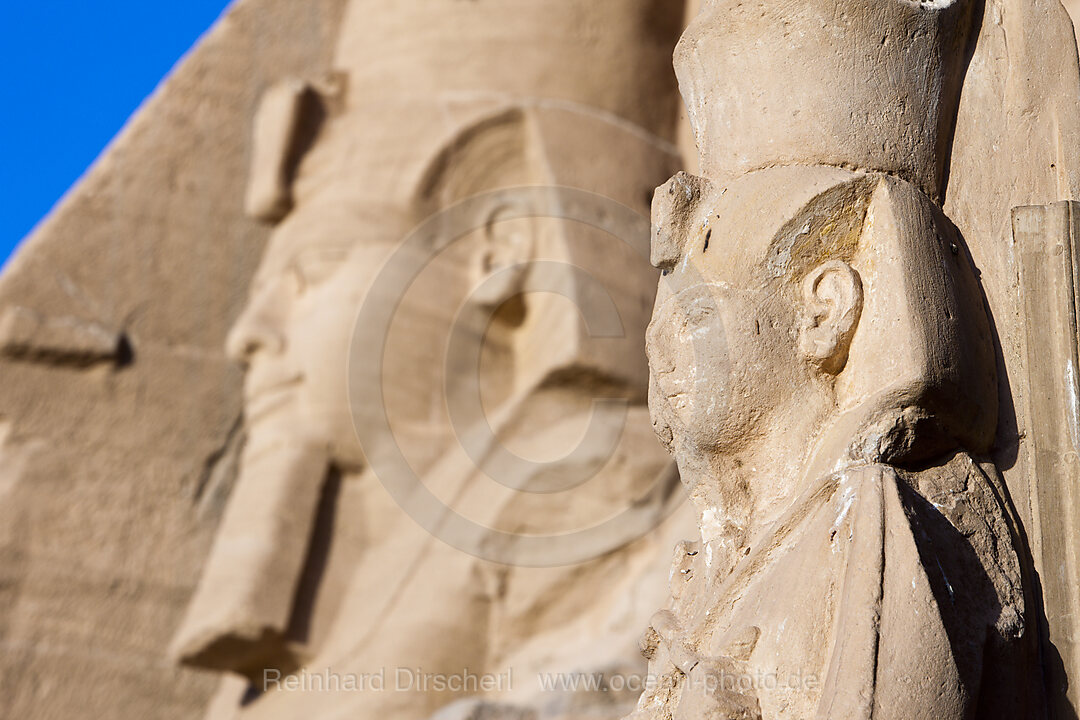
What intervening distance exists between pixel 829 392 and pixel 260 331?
11.5 feet

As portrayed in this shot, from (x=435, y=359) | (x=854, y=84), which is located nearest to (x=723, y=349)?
(x=854, y=84)

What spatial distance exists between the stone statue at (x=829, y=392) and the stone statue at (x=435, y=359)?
2.38 m

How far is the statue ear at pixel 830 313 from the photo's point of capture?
5.48 feet

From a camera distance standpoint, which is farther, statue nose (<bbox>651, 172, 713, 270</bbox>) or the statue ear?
statue nose (<bbox>651, 172, 713, 270</bbox>)

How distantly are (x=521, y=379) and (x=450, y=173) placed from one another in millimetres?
743

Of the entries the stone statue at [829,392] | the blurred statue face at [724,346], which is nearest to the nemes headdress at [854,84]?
the stone statue at [829,392]

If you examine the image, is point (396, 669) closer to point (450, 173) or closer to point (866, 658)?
point (450, 173)

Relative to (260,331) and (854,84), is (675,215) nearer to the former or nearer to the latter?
(854,84)

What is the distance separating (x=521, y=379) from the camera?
4801mm

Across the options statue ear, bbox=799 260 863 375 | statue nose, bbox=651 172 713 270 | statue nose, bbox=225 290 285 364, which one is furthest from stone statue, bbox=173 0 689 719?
statue ear, bbox=799 260 863 375

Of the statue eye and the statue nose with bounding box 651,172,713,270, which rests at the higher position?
the statue eye

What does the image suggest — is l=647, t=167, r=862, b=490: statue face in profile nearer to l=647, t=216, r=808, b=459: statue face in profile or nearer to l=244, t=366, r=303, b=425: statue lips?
l=647, t=216, r=808, b=459: statue face in profile

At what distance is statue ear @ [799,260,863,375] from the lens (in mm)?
1669

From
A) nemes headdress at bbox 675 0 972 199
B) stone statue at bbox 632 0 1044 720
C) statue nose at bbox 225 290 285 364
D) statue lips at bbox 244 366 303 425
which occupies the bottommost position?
stone statue at bbox 632 0 1044 720
